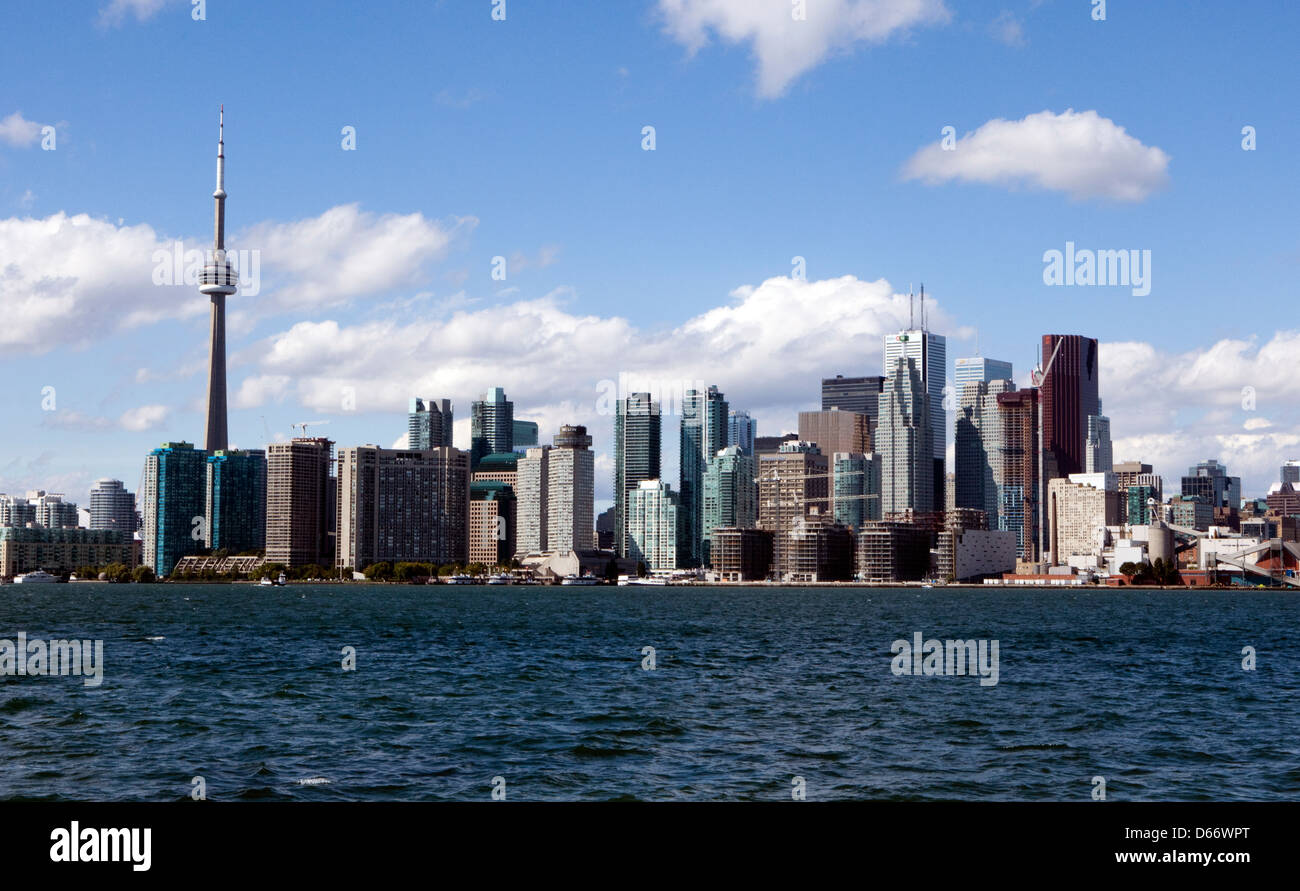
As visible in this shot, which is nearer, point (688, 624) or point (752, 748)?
point (752, 748)

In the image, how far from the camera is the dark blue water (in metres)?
30.9

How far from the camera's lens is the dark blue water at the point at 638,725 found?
3094 centimetres

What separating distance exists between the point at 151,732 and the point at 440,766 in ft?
36.6

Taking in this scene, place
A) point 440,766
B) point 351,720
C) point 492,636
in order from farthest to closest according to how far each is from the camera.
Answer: point 492,636 → point 351,720 → point 440,766

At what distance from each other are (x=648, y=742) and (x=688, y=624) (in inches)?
3339

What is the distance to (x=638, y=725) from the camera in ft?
135

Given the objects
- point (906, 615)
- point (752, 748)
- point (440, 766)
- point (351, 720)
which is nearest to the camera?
point (440, 766)

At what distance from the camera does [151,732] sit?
3884 cm

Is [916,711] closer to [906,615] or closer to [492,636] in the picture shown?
[492,636]
